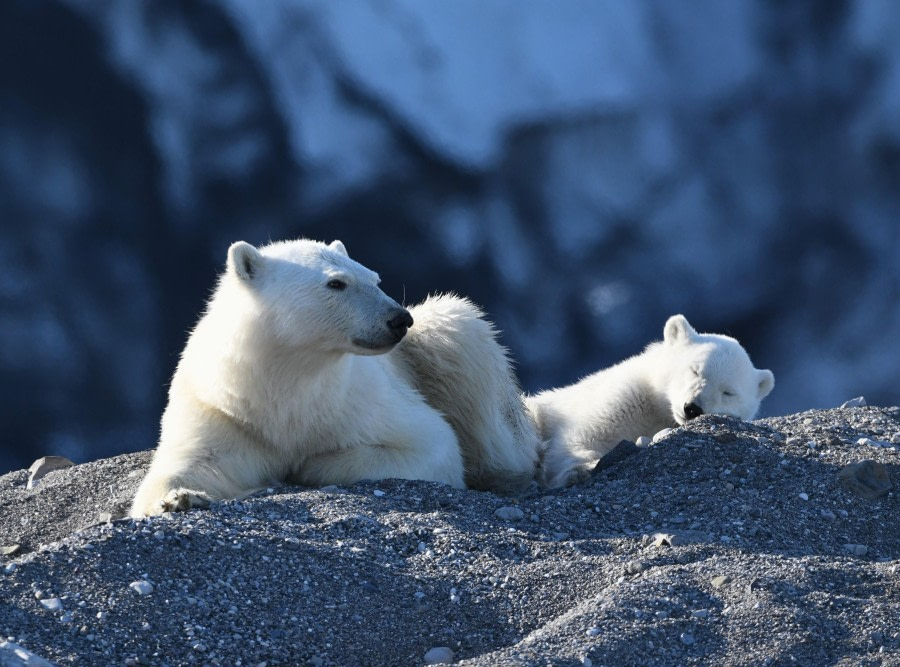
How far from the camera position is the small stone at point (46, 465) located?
6750mm

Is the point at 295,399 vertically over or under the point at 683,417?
under

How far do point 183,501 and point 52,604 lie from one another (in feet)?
3.93

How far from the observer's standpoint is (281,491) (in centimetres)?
511

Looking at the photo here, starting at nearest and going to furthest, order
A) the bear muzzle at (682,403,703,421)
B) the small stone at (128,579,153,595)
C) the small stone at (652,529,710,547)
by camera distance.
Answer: the small stone at (128,579,153,595) < the small stone at (652,529,710,547) < the bear muzzle at (682,403,703,421)

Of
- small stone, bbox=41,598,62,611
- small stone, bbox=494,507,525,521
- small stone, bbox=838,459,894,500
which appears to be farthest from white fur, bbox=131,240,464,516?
small stone, bbox=838,459,894,500

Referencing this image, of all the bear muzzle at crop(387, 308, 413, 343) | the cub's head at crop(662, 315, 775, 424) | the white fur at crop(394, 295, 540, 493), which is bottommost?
the bear muzzle at crop(387, 308, 413, 343)

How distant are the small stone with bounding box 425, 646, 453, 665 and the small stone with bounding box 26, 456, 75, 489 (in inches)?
156

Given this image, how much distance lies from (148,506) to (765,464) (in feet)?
8.44

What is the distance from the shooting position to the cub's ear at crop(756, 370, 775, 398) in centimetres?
693

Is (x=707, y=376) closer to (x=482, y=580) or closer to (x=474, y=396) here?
(x=474, y=396)

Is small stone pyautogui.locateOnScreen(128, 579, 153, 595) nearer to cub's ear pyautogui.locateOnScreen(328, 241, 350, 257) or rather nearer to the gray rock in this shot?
the gray rock

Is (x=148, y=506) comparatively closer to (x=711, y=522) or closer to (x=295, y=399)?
(x=295, y=399)

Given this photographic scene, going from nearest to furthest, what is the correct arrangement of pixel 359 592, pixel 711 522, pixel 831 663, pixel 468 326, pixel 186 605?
pixel 831 663 < pixel 186 605 < pixel 359 592 < pixel 711 522 < pixel 468 326

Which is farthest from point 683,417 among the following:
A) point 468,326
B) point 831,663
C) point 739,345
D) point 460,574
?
point 831,663
